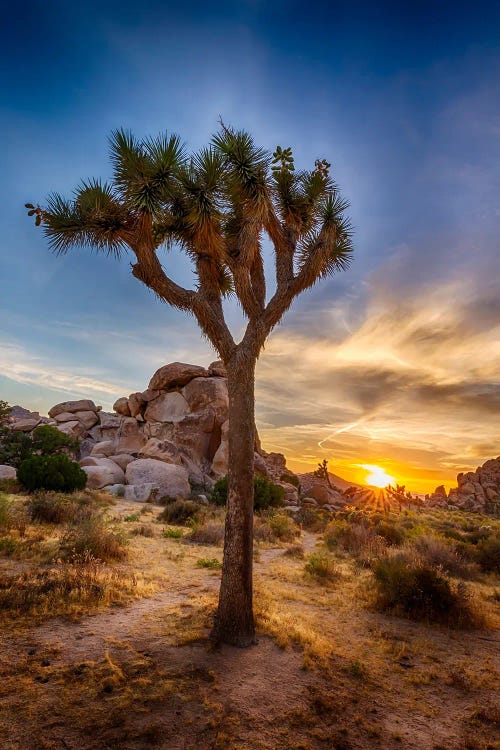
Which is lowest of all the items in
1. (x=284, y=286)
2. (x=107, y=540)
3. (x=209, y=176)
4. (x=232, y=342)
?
(x=107, y=540)

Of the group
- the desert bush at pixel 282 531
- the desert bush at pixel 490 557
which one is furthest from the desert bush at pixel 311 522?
the desert bush at pixel 490 557

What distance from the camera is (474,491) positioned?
54.4 m

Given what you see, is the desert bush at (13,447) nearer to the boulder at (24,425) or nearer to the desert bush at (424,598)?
the boulder at (24,425)

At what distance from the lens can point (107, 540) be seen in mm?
9188

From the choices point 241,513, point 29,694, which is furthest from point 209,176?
point 29,694

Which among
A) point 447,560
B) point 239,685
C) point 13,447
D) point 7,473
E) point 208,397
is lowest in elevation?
point 239,685

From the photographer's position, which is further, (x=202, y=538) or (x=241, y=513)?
(x=202, y=538)

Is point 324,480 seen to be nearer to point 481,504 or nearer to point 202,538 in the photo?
point 481,504

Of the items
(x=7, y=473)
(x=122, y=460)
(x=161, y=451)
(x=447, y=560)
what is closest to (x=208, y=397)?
(x=161, y=451)

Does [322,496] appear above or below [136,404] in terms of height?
below

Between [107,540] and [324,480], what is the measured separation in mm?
43487

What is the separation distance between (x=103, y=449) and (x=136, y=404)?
5448 millimetres

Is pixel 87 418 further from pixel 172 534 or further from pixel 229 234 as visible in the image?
pixel 229 234

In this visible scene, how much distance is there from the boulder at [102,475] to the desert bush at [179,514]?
27.2 ft
